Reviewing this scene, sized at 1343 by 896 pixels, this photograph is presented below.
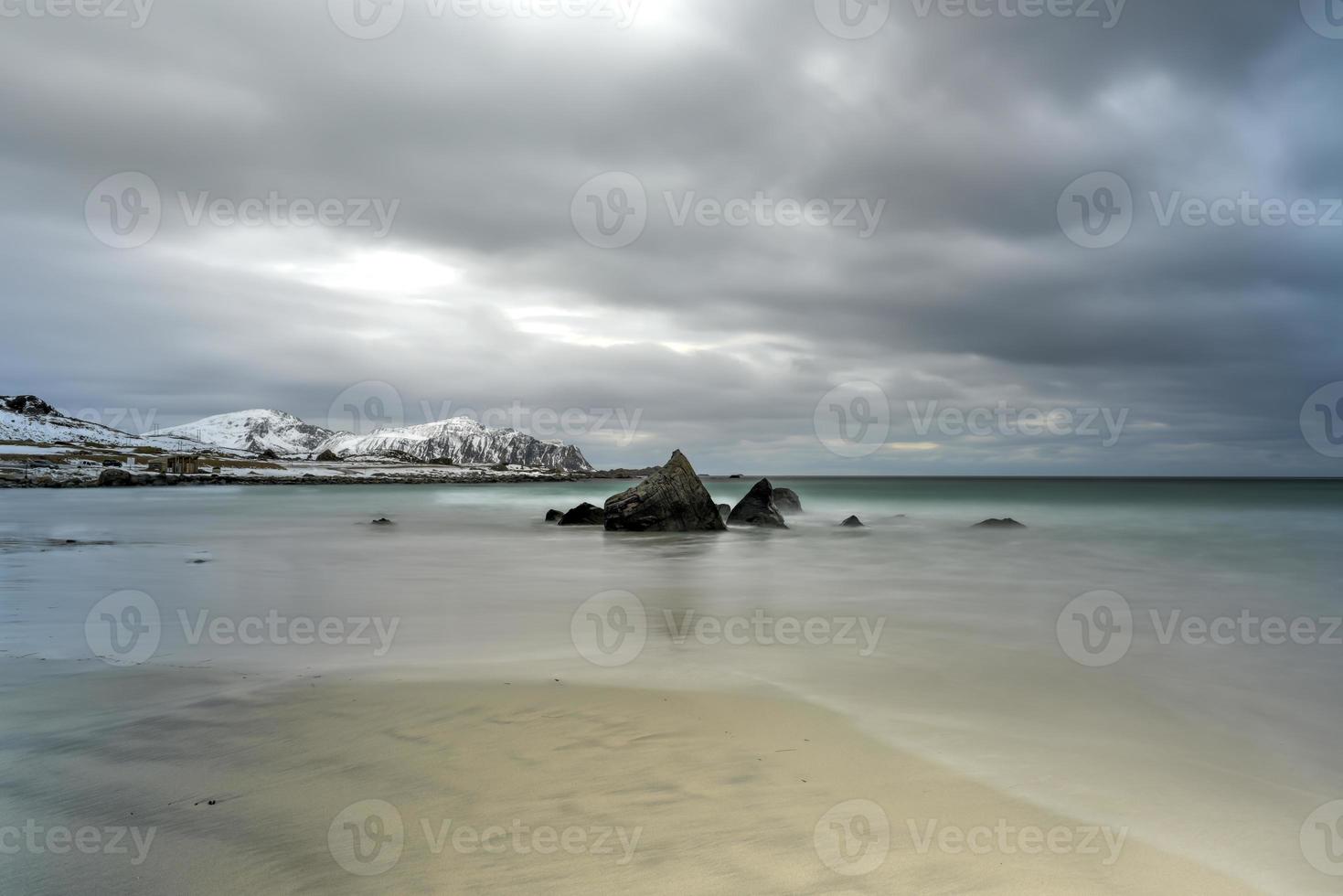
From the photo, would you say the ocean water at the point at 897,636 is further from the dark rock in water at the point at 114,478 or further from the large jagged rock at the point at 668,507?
the dark rock in water at the point at 114,478

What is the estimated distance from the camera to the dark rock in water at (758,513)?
2709 centimetres

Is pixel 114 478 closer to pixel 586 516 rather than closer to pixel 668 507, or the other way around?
pixel 586 516

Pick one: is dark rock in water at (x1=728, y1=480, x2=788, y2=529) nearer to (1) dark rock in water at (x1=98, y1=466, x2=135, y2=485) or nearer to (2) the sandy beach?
(2) the sandy beach

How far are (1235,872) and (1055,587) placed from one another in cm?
1172

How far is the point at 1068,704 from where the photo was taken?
6.21 meters

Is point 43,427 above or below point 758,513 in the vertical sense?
above

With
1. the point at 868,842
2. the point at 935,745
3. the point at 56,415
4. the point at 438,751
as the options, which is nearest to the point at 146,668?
the point at 438,751

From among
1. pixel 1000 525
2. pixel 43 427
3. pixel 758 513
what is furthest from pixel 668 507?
pixel 43 427

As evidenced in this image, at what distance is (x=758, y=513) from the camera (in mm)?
27438

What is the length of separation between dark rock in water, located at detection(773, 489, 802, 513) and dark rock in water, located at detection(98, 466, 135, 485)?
203 ft

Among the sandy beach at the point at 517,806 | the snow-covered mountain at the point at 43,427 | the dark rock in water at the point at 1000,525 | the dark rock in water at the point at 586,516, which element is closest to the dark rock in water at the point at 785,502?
the dark rock in water at the point at 1000,525

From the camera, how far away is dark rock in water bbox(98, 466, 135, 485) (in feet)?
199

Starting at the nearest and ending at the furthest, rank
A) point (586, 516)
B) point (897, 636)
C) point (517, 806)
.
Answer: point (517, 806) → point (897, 636) → point (586, 516)

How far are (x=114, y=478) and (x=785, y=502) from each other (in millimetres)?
63482
